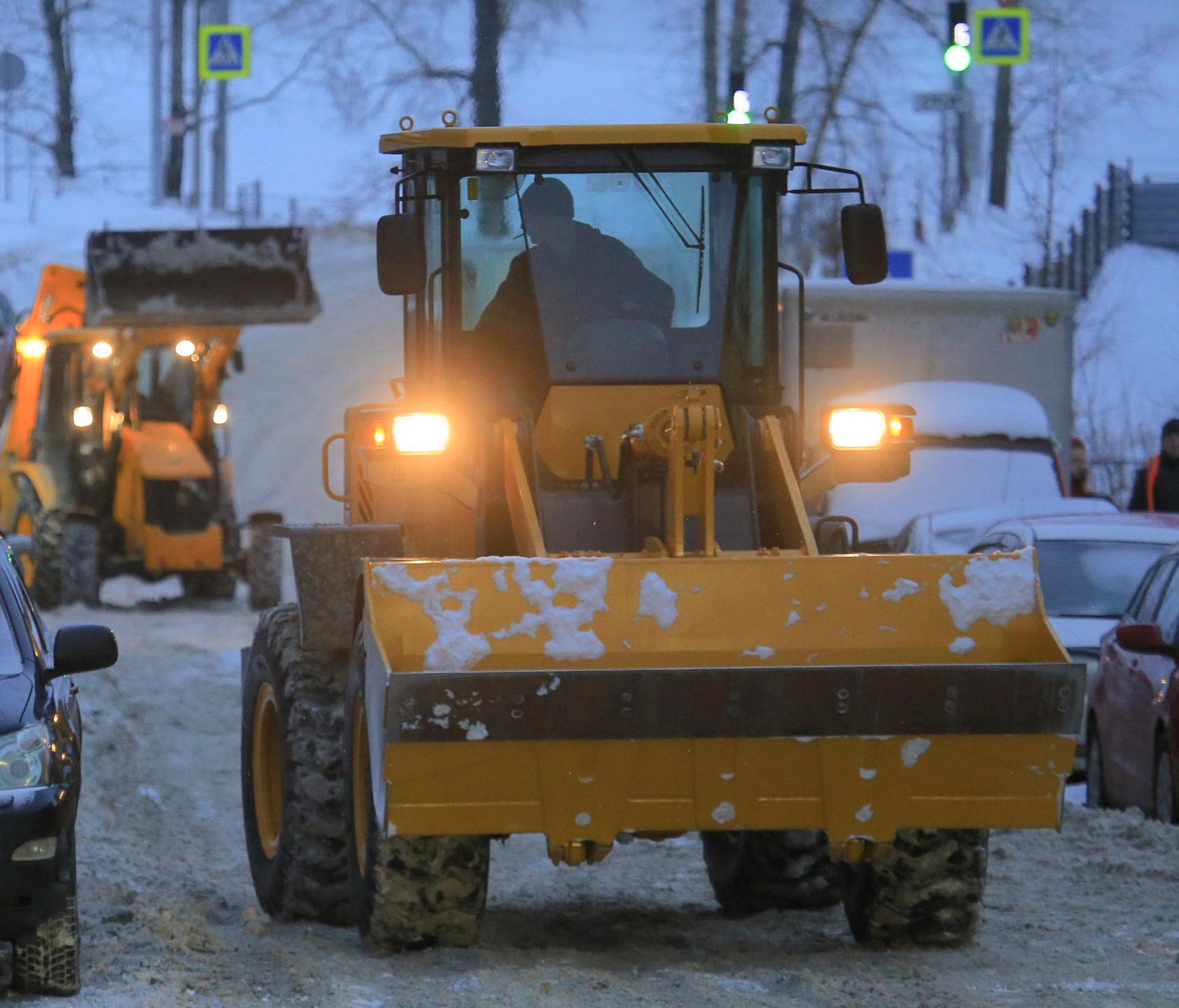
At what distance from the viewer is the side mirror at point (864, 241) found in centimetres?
834

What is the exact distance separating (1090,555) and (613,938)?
6.87 m

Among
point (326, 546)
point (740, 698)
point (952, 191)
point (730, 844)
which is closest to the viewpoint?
point (740, 698)

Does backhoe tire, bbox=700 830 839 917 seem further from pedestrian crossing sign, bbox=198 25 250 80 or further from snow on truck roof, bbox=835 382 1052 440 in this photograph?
pedestrian crossing sign, bbox=198 25 250 80

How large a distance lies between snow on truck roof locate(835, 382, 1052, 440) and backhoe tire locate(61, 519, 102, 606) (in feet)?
25.0

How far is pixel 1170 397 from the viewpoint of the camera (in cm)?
3450

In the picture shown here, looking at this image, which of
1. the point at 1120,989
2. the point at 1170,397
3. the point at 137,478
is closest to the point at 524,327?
the point at 1120,989

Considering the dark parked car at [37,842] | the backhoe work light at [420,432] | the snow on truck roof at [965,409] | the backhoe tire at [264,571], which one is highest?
the backhoe work light at [420,432]

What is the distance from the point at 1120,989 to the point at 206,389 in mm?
17597

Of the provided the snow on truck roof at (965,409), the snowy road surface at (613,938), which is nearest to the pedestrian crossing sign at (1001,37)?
the snow on truck roof at (965,409)

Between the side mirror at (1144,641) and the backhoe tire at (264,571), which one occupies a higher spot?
the side mirror at (1144,641)

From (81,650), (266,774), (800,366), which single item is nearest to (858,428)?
(800,366)

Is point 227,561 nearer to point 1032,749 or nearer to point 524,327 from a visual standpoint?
point 524,327

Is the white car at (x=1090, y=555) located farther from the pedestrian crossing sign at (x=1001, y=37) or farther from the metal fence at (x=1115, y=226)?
the metal fence at (x=1115, y=226)

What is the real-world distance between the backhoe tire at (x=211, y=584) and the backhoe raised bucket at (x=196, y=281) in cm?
306
